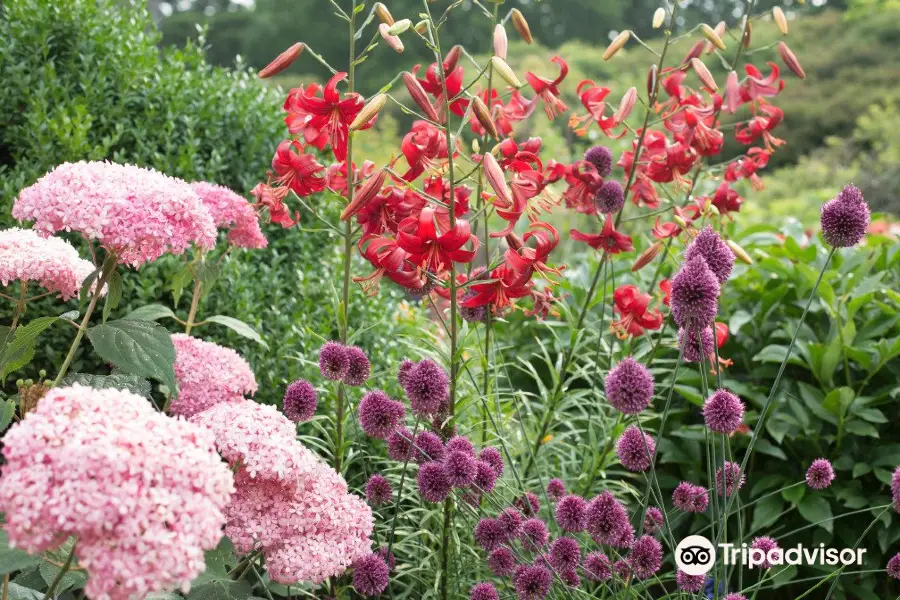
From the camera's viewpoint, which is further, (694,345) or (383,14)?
(383,14)

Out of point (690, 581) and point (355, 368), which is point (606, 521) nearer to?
point (690, 581)

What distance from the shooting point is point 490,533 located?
5.62 ft

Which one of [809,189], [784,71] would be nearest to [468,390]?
[809,189]

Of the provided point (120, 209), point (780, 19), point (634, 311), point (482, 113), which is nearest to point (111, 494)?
point (120, 209)

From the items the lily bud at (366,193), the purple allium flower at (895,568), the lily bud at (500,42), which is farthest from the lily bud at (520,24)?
the purple allium flower at (895,568)

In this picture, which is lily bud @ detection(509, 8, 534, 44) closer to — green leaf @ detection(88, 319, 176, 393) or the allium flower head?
the allium flower head

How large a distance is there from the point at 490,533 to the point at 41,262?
105cm

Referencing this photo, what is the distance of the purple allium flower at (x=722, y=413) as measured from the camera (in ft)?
5.03

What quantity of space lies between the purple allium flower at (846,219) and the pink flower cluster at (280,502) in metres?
1.07

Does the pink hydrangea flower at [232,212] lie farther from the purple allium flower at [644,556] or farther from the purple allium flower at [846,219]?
the purple allium flower at [846,219]

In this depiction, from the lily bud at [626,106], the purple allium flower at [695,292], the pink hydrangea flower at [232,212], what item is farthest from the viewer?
the lily bud at [626,106]

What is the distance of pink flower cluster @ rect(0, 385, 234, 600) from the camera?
1.07 metres

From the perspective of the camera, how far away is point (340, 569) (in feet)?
5.15

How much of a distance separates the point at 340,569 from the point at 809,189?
1277 centimetres
